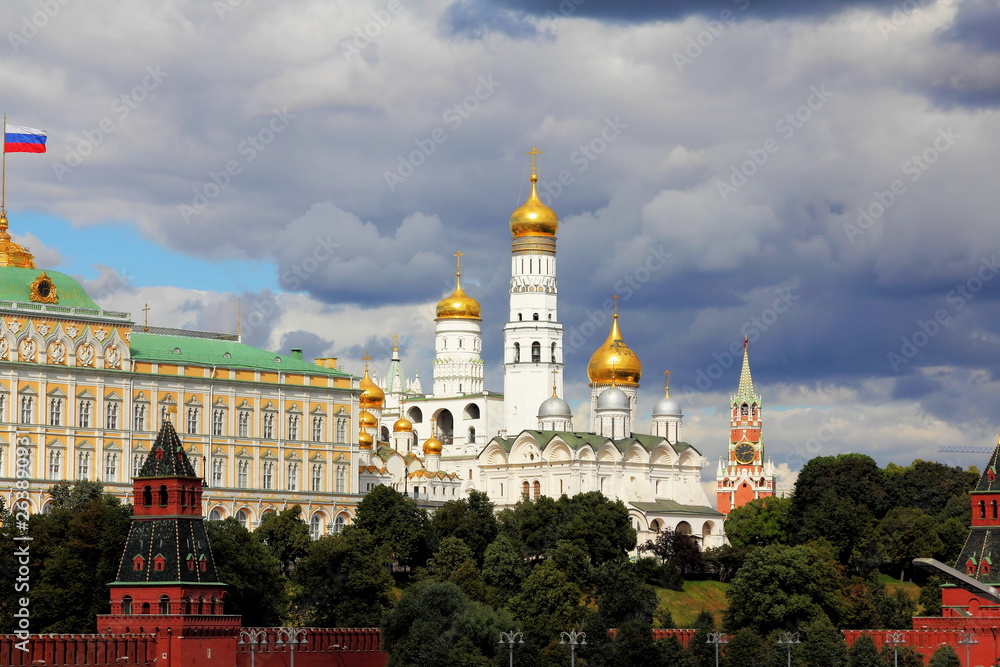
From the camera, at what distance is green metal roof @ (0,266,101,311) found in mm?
136375

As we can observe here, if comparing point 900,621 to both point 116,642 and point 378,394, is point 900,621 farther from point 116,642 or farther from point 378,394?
point 378,394

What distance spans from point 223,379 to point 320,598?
3427 cm

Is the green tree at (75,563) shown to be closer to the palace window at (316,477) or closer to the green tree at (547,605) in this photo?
the green tree at (547,605)

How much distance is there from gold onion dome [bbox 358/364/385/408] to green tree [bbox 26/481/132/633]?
68.7m

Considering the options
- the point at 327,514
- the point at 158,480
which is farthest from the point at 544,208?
the point at 158,480

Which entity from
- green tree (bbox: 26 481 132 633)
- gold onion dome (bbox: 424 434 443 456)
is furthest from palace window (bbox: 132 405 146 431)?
gold onion dome (bbox: 424 434 443 456)

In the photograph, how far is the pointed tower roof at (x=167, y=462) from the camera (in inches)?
3718

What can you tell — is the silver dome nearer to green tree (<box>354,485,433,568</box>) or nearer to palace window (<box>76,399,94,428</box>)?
green tree (<box>354,485,433,568</box>)

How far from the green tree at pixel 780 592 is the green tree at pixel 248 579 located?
2567cm

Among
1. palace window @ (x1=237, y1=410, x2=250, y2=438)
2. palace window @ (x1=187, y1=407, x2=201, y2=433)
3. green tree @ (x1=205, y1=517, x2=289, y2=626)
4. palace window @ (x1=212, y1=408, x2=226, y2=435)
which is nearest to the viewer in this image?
green tree @ (x1=205, y1=517, x2=289, y2=626)

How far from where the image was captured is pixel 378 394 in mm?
180625

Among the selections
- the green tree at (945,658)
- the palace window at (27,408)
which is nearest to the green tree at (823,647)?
the green tree at (945,658)

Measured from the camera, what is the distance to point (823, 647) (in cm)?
10812

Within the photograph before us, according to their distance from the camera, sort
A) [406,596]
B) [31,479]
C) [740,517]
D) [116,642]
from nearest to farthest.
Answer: [116,642] < [406,596] < [31,479] < [740,517]
